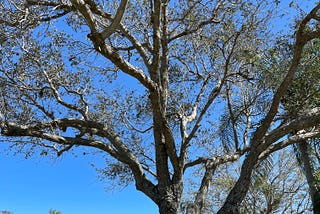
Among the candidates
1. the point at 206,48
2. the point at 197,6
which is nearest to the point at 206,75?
the point at 206,48

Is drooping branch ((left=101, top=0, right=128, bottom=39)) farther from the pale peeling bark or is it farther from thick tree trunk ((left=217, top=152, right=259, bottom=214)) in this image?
thick tree trunk ((left=217, top=152, right=259, bottom=214))

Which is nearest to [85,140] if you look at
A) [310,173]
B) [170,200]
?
[170,200]

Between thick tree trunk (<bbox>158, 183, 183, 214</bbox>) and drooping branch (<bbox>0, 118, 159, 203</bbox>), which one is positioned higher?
drooping branch (<bbox>0, 118, 159, 203</bbox>)

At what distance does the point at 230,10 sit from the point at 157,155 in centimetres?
345

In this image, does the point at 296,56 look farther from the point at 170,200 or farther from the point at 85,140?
the point at 85,140

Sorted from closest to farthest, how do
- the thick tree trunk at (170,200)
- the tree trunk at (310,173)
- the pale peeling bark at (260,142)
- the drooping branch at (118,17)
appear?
the drooping branch at (118,17), the pale peeling bark at (260,142), the thick tree trunk at (170,200), the tree trunk at (310,173)

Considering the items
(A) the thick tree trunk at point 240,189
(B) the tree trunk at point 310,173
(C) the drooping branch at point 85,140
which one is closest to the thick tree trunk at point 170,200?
(C) the drooping branch at point 85,140

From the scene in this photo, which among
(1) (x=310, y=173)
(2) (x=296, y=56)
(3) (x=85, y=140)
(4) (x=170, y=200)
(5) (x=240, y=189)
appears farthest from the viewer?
(1) (x=310, y=173)

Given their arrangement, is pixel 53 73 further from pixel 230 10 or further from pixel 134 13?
pixel 230 10

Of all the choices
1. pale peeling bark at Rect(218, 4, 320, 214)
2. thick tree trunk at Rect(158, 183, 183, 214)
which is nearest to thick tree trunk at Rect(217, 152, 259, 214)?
pale peeling bark at Rect(218, 4, 320, 214)

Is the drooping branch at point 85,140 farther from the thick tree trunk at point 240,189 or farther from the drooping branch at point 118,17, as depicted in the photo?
the drooping branch at point 118,17

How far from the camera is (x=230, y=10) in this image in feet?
27.8

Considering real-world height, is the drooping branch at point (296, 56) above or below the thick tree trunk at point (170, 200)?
above

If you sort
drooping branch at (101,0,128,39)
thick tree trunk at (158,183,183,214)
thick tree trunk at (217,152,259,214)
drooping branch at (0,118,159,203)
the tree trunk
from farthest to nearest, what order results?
the tree trunk
drooping branch at (0,118,159,203)
thick tree trunk at (158,183,183,214)
thick tree trunk at (217,152,259,214)
drooping branch at (101,0,128,39)
